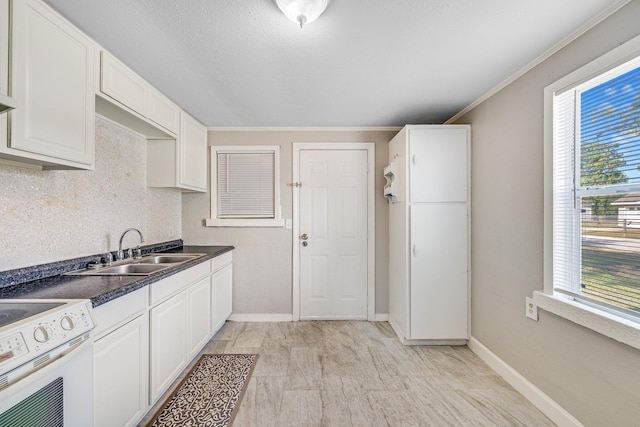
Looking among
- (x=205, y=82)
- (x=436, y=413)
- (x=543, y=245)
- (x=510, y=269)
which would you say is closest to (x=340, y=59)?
(x=205, y=82)

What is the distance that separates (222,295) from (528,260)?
2.74 metres

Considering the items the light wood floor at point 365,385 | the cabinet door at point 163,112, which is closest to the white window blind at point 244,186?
the cabinet door at point 163,112

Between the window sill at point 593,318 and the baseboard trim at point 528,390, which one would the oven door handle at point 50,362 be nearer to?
the window sill at point 593,318

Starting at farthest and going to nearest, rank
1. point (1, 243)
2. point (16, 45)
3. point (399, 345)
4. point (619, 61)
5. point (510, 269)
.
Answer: point (399, 345) → point (510, 269) → point (1, 243) → point (619, 61) → point (16, 45)

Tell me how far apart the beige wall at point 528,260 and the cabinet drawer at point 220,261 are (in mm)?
2499

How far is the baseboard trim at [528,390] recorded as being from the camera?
1.60 m

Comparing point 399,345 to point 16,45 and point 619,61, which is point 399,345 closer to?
point 619,61

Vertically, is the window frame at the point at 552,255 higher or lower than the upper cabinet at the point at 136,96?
lower

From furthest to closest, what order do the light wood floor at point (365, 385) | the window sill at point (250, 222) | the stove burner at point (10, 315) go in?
the window sill at point (250, 222)
the light wood floor at point (365, 385)
the stove burner at point (10, 315)

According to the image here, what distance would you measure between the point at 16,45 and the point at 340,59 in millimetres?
1611

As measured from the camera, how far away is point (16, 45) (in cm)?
119

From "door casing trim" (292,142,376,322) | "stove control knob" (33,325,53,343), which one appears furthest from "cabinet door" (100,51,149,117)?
"door casing trim" (292,142,376,322)

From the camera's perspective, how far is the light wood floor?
1708 millimetres

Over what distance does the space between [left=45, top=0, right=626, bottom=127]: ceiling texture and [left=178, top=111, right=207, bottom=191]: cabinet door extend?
367 mm
